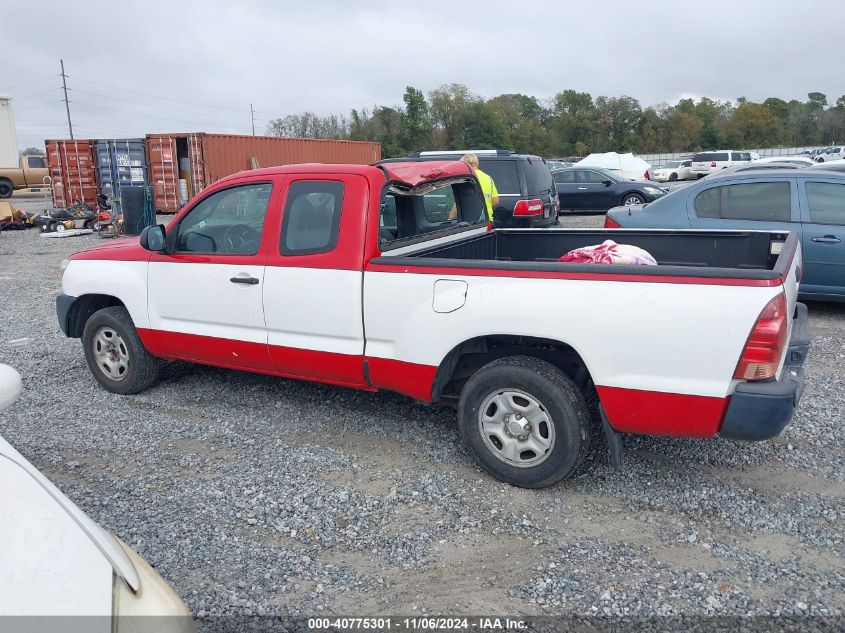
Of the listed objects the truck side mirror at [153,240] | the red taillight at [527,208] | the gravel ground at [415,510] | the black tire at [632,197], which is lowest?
the gravel ground at [415,510]

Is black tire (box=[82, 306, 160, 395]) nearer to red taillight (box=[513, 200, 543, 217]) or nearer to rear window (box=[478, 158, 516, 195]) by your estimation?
red taillight (box=[513, 200, 543, 217])

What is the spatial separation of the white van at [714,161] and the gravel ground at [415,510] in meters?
36.5

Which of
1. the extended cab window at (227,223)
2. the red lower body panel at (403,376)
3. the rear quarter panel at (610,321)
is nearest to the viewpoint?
the rear quarter panel at (610,321)

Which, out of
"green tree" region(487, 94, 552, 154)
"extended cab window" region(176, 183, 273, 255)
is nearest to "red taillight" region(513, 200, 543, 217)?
"extended cab window" region(176, 183, 273, 255)

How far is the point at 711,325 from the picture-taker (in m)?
3.25

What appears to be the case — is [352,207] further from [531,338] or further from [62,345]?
[62,345]

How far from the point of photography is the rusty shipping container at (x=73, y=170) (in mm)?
22109

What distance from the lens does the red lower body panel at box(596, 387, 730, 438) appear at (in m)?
3.37

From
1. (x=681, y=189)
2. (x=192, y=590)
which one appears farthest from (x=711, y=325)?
(x=681, y=189)

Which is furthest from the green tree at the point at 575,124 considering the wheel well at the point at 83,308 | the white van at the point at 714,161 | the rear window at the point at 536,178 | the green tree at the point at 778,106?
the wheel well at the point at 83,308

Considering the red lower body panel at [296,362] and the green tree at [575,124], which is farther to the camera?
the green tree at [575,124]

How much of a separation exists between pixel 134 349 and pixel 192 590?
2.79 meters

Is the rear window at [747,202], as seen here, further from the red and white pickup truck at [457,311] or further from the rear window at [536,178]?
the rear window at [536,178]

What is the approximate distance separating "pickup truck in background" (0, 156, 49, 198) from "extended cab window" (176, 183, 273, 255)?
95.0ft
